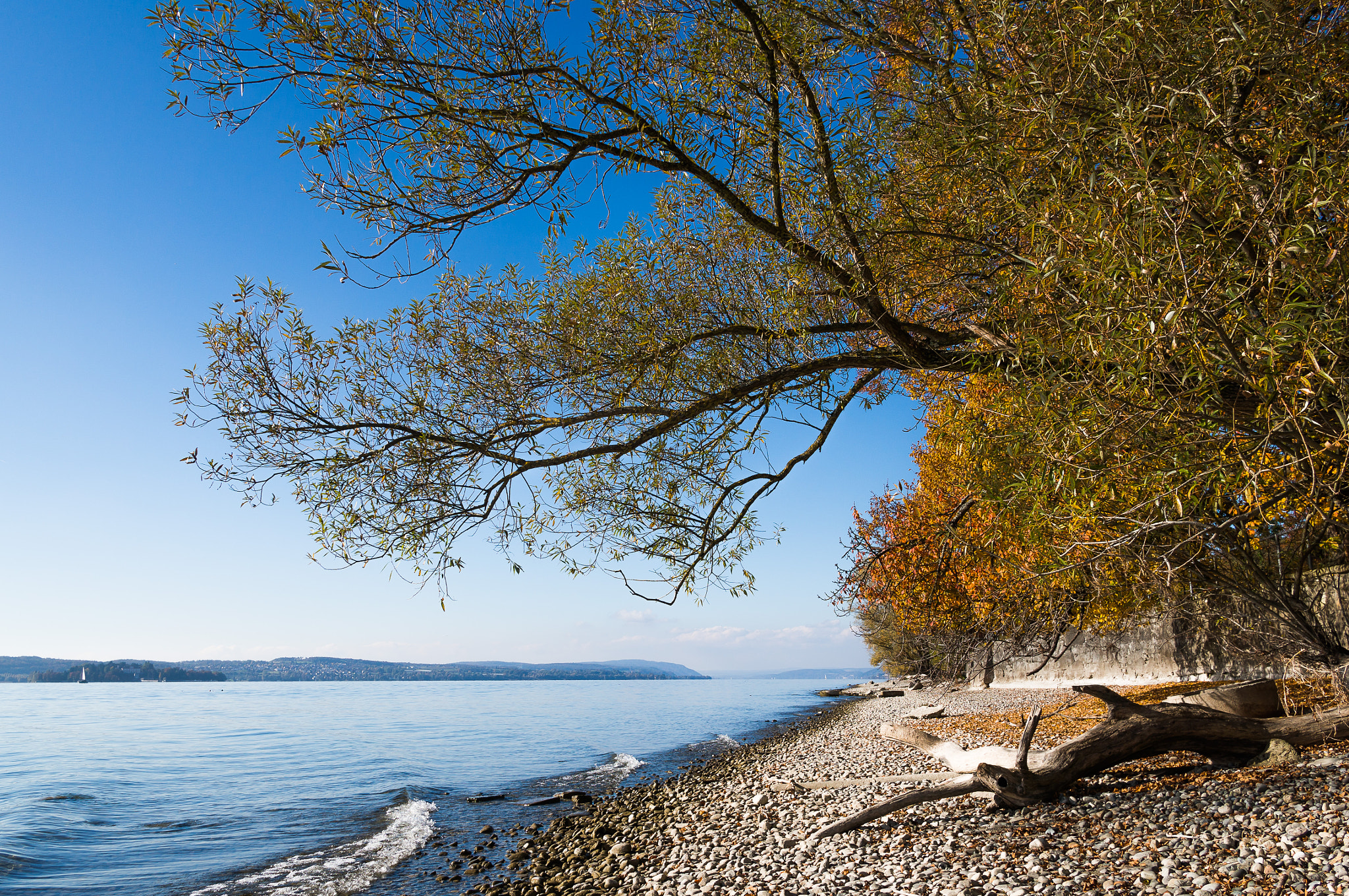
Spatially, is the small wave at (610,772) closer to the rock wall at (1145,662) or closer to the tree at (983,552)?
the tree at (983,552)

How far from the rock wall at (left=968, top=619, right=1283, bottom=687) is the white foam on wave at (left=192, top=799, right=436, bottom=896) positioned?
14.4m

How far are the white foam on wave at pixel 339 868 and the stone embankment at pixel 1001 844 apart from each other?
8.52 feet

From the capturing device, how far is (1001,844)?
22.4 feet

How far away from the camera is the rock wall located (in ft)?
67.5

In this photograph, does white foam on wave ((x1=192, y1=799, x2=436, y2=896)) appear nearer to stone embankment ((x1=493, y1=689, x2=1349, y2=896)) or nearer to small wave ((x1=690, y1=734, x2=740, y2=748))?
stone embankment ((x1=493, y1=689, x2=1349, y2=896))

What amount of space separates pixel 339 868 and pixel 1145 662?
84.6 ft

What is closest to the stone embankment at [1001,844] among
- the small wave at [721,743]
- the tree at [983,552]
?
the tree at [983,552]

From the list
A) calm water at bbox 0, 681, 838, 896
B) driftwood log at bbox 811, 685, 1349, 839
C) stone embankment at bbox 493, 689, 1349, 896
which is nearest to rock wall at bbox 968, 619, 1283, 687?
driftwood log at bbox 811, 685, 1349, 839

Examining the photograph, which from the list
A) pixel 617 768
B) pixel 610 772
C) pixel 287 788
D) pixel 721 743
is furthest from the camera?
pixel 721 743

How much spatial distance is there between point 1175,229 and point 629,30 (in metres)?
5.20

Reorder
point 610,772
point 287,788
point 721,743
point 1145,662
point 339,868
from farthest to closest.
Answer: point 721,743, point 1145,662, point 610,772, point 287,788, point 339,868

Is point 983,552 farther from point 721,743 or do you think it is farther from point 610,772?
point 721,743

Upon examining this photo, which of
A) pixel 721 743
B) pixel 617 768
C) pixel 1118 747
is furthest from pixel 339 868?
pixel 721 743

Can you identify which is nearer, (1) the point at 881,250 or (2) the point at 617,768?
(1) the point at 881,250
